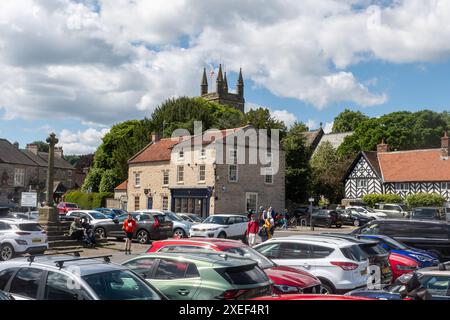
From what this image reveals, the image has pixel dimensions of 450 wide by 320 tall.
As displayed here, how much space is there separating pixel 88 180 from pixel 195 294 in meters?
60.5

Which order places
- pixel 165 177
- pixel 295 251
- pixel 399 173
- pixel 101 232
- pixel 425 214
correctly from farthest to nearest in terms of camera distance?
pixel 399 173
pixel 165 177
pixel 425 214
pixel 101 232
pixel 295 251

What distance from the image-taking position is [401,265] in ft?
48.5

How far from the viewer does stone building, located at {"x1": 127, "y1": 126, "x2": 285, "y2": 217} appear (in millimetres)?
42000

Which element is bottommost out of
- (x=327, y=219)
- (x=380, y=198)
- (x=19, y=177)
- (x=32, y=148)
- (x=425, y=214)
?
(x=327, y=219)

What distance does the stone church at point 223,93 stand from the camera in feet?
413

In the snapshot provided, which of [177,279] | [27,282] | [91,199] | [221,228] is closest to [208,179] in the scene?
[221,228]

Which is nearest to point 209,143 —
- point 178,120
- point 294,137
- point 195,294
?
point 294,137

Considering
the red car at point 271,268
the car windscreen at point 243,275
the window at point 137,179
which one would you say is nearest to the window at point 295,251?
the red car at point 271,268

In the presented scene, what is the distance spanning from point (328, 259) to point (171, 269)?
166 inches

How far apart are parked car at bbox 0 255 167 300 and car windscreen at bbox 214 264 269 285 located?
4.52 feet

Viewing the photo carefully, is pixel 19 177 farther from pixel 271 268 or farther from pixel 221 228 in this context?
pixel 271 268

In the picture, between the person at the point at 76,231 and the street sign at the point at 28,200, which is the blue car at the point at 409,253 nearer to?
the person at the point at 76,231
